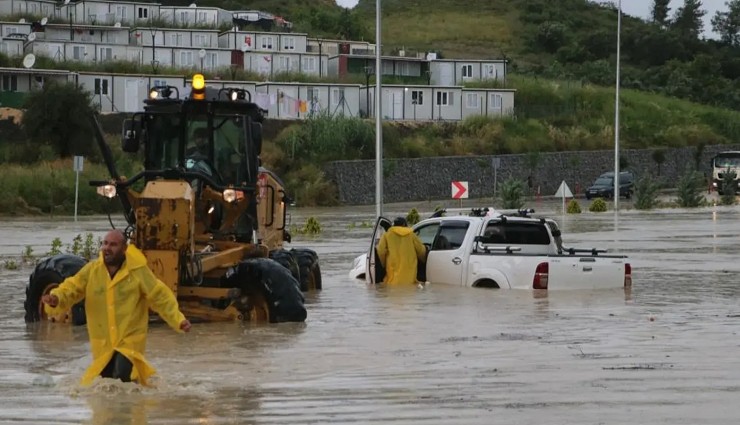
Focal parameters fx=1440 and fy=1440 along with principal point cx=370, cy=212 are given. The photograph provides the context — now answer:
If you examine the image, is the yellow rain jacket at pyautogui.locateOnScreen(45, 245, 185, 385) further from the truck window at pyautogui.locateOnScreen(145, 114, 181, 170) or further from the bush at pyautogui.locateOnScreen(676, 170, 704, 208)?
the bush at pyautogui.locateOnScreen(676, 170, 704, 208)

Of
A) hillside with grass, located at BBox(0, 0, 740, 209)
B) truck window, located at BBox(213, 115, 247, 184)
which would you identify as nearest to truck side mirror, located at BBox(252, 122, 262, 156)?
truck window, located at BBox(213, 115, 247, 184)

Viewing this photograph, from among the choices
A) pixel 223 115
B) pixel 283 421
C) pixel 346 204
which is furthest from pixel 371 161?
pixel 283 421

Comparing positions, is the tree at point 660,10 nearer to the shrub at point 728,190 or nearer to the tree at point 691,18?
the tree at point 691,18

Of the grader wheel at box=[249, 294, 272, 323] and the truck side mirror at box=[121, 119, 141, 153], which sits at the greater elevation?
the truck side mirror at box=[121, 119, 141, 153]

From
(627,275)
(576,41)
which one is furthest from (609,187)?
(576,41)

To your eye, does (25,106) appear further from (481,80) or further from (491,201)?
(481,80)

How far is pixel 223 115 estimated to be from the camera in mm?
17719

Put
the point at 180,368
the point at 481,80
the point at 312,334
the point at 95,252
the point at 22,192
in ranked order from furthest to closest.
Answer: the point at 481,80 → the point at 22,192 → the point at 95,252 → the point at 312,334 → the point at 180,368

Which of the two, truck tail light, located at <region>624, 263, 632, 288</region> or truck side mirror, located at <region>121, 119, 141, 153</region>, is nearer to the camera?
truck side mirror, located at <region>121, 119, 141, 153</region>

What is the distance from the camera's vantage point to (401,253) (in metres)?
22.2

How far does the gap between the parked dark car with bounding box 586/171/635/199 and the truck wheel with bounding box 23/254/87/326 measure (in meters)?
58.9

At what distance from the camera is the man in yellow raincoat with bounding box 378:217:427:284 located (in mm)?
22031

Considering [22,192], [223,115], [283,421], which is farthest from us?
[22,192]

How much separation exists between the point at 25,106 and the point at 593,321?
60879mm
